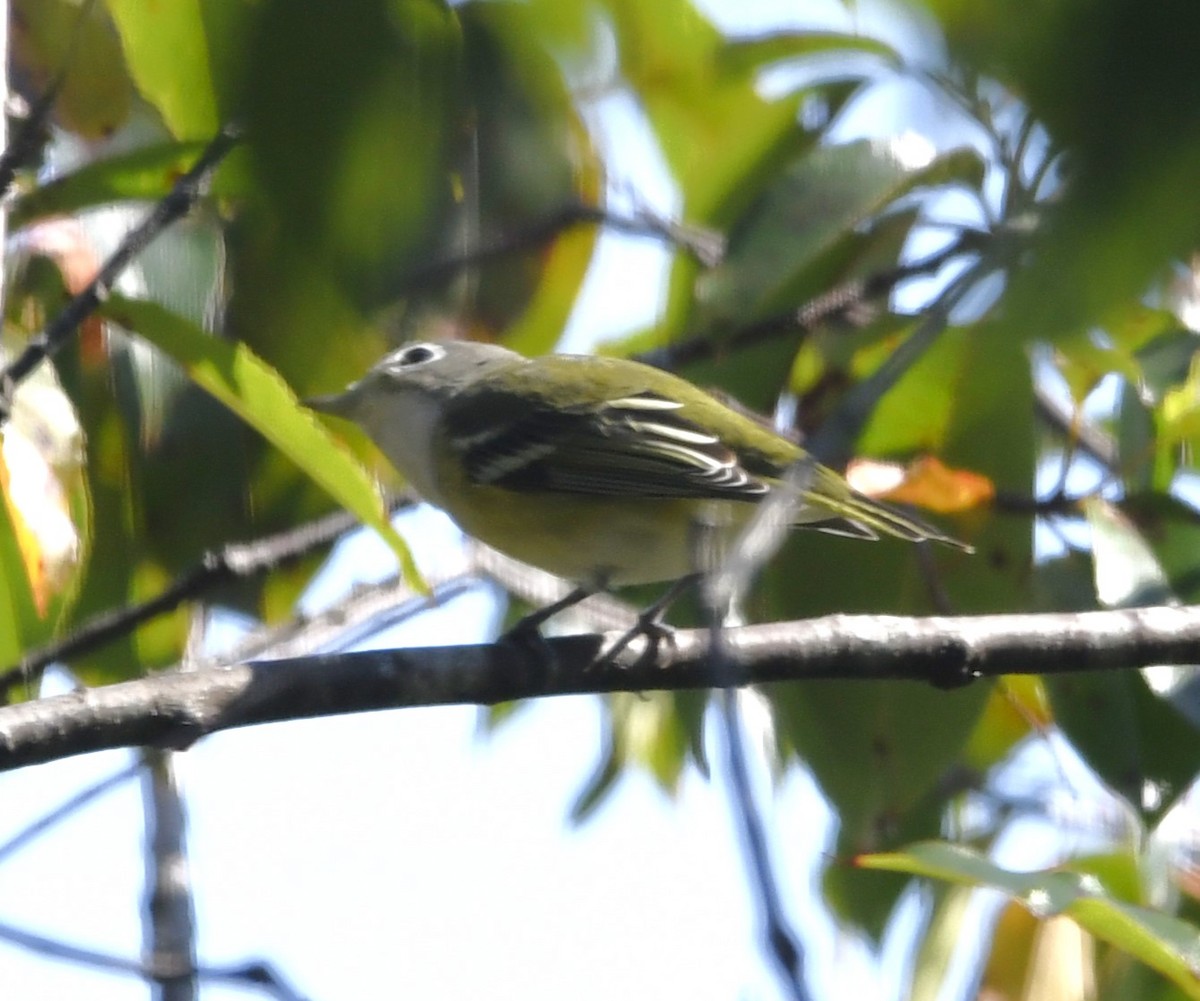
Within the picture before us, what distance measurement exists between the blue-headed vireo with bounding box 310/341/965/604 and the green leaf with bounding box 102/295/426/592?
1.88 ft

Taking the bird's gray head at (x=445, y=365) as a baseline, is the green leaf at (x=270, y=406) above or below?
below

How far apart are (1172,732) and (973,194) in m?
1.25

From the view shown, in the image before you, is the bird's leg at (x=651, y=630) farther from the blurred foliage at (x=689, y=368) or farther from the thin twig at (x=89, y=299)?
the thin twig at (x=89, y=299)

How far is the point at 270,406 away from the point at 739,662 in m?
0.73

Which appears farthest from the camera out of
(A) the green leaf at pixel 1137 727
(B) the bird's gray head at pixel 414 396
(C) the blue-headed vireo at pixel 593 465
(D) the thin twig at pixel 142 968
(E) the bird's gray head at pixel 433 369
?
(E) the bird's gray head at pixel 433 369

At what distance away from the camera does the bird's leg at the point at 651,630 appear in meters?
2.20

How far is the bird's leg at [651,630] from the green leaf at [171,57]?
869 mm

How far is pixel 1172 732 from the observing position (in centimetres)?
229

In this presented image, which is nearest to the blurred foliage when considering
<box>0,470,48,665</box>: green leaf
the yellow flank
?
<box>0,470,48,665</box>: green leaf

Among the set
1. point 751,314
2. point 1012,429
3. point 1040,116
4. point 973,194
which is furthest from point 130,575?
point 1040,116

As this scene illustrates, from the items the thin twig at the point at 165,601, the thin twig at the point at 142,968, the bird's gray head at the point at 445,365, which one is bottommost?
the thin twig at the point at 142,968

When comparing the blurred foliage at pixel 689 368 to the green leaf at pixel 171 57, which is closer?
the green leaf at pixel 171 57

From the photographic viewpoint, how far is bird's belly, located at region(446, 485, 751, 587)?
9.55ft

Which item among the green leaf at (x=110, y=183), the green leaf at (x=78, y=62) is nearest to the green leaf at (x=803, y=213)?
the green leaf at (x=110, y=183)
